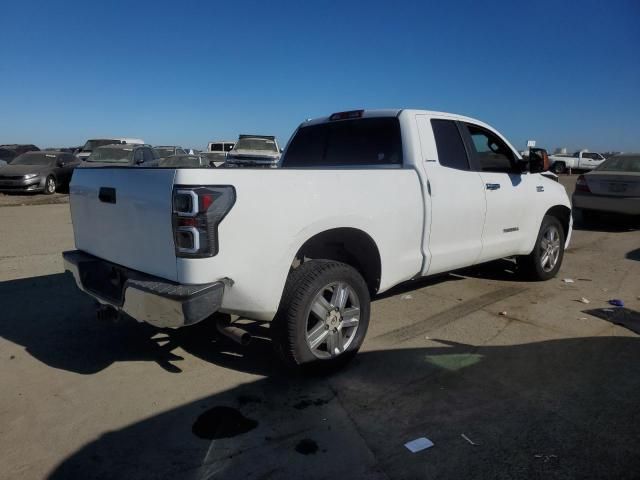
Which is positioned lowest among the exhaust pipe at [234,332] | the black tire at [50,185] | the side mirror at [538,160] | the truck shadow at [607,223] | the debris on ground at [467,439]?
the truck shadow at [607,223]

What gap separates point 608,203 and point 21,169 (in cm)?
1782

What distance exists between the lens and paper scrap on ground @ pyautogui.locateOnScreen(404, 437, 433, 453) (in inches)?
105

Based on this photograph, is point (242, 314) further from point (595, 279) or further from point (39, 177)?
point (39, 177)

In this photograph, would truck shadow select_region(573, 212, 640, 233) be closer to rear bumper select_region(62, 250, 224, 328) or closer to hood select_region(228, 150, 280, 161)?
rear bumper select_region(62, 250, 224, 328)

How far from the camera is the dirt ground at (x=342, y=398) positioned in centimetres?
256

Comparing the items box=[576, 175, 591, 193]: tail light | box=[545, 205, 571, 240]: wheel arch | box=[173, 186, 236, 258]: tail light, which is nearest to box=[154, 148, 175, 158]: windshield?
box=[576, 175, 591, 193]: tail light

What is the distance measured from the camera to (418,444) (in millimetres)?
2701

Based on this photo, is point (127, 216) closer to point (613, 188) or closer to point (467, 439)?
point (467, 439)

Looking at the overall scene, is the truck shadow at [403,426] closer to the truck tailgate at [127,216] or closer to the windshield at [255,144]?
the truck tailgate at [127,216]

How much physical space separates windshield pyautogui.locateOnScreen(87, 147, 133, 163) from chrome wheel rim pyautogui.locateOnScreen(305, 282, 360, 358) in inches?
597

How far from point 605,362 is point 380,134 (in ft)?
8.62

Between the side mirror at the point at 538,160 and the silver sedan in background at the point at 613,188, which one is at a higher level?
the side mirror at the point at 538,160

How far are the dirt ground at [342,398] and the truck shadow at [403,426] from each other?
0.01m

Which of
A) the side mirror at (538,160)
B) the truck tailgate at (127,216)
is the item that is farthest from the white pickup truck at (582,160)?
the truck tailgate at (127,216)
